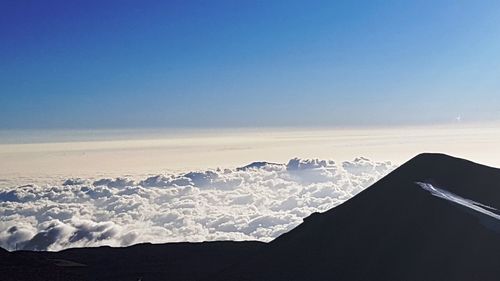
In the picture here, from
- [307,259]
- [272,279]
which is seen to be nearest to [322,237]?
[307,259]

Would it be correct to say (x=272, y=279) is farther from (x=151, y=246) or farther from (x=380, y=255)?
A: (x=151, y=246)

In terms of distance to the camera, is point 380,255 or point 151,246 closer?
point 380,255

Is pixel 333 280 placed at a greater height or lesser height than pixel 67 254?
greater

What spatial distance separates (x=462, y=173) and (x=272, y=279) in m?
28.1

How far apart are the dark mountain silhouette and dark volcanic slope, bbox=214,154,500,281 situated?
8 cm

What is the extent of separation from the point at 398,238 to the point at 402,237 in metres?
0.39

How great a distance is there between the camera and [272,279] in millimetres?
58688

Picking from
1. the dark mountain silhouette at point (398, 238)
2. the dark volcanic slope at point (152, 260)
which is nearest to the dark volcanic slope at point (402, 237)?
the dark mountain silhouette at point (398, 238)

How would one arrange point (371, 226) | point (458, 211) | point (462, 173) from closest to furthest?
point (458, 211) < point (371, 226) < point (462, 173)

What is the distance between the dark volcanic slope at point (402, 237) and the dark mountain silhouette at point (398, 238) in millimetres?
85

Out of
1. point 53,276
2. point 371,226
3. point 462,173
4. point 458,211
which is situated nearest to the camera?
point 53,276

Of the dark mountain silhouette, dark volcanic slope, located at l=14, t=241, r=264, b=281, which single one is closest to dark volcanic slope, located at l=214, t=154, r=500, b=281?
the dark mountain silhouette

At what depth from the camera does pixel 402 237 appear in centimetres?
5816

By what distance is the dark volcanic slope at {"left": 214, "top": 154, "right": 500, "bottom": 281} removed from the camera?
53062mm
